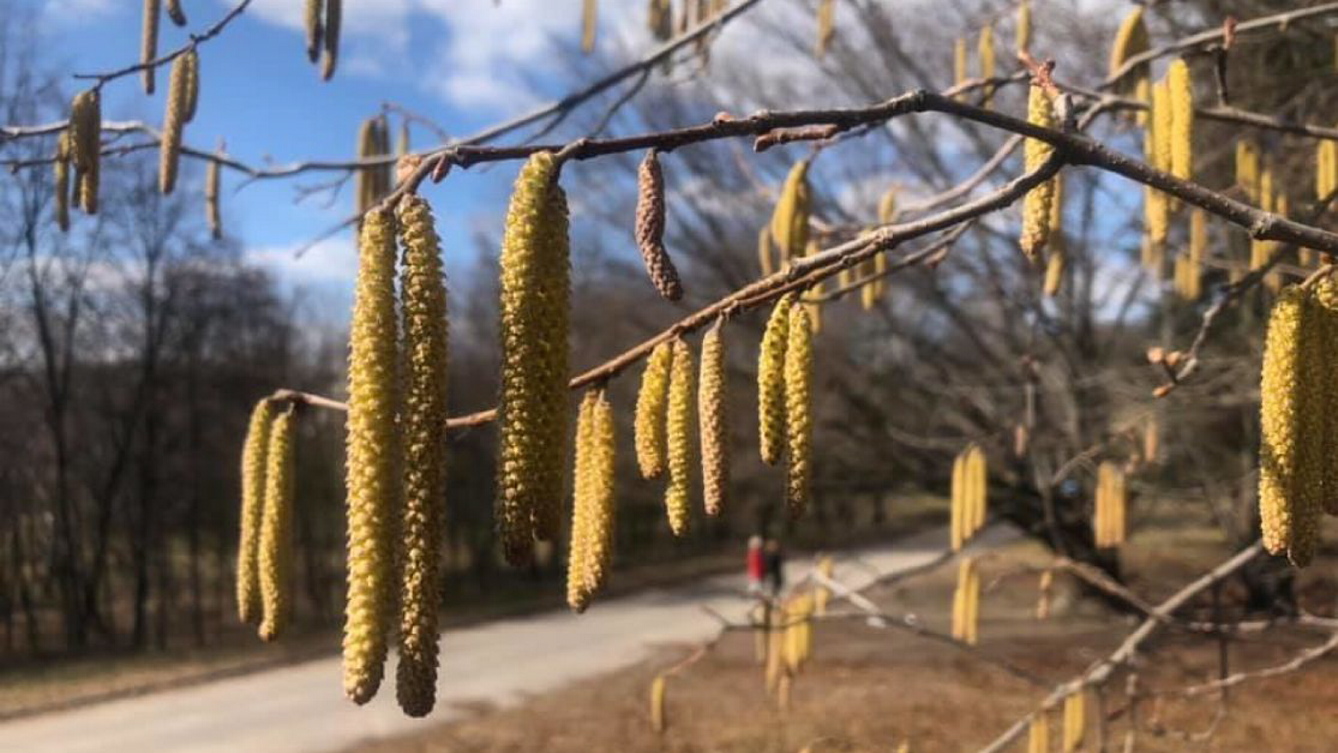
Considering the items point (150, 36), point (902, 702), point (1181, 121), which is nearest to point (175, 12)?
point (150, 36)

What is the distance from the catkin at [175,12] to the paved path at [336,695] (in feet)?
12.4

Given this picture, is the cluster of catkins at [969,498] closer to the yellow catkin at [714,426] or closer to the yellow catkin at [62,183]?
the yellow catkin at [62,183]

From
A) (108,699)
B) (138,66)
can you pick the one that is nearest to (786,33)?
(108,699)

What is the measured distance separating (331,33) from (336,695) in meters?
9.26

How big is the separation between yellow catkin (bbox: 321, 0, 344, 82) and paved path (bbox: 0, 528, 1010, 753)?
363cm

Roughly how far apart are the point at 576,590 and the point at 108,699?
403 inches

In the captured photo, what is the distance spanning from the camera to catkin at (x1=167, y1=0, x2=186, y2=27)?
2.01 m

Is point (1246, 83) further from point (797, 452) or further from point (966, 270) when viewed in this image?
point (797, 452)

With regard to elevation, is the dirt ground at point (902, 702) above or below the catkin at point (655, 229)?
below

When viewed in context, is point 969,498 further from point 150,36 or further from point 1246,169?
point 150,36

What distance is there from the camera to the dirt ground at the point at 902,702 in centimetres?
754

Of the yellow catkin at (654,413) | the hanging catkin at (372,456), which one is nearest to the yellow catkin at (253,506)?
the yellow catkin at (654,413)

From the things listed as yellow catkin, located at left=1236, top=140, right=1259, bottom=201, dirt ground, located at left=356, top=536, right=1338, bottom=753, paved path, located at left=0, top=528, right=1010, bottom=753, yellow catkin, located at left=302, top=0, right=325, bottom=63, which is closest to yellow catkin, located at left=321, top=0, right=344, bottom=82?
yellow catkin, located at left=302, top=0, right=325, bottom=63

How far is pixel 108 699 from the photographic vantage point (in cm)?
1006
